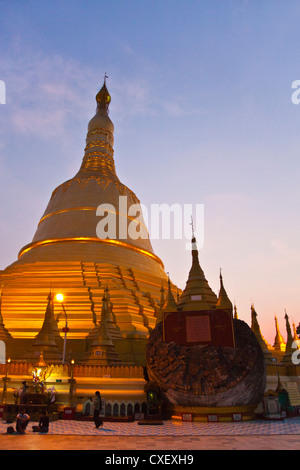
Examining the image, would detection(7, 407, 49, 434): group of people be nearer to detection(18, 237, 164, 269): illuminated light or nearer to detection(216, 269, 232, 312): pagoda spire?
detection(216, 269, 232, 312): pagoda spire

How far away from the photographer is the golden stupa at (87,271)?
1889 cm

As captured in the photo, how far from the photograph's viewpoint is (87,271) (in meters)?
23.3

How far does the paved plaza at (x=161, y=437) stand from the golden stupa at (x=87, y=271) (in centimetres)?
724

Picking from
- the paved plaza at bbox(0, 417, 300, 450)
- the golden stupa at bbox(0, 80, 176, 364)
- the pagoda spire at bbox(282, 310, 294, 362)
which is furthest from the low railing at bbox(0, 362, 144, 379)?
the pagoda spire at bbox(282, 310, 294, 362)

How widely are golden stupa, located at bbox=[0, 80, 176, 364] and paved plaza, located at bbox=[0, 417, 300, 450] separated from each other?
724 centimetres

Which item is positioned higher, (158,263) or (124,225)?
(124,225)

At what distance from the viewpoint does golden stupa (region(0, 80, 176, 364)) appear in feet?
62.0

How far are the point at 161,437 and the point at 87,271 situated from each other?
15621 mm

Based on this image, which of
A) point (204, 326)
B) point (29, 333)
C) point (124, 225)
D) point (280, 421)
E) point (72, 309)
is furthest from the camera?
point (124, 225)

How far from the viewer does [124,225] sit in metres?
29.6
